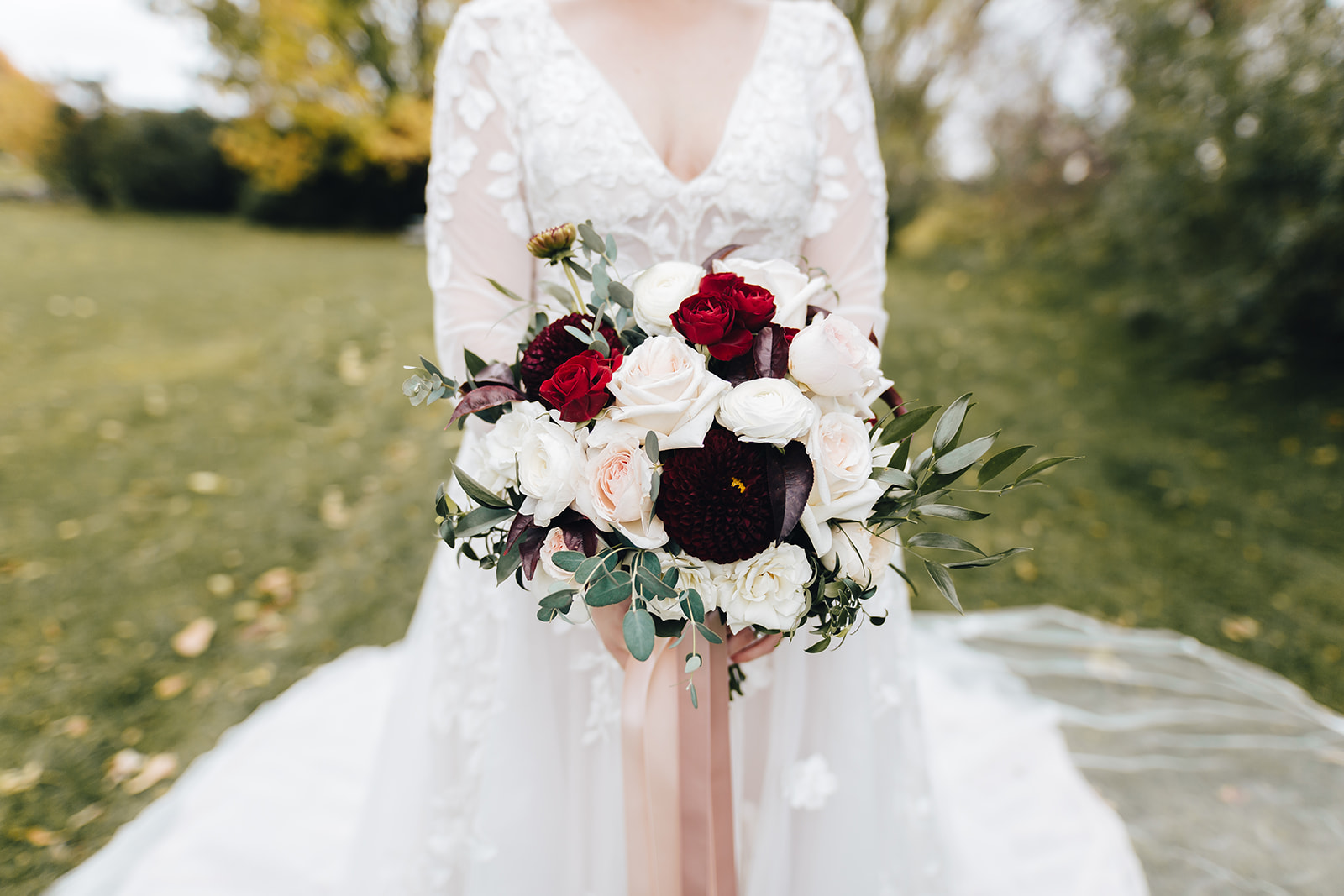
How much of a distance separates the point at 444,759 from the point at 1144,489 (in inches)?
193

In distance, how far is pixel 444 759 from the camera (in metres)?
1.93

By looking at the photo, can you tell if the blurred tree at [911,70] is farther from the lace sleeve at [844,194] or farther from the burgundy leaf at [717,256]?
the burgundy leaf at [717,256]

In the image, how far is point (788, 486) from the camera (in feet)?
3.51

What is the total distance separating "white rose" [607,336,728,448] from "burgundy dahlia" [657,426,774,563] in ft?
0.10

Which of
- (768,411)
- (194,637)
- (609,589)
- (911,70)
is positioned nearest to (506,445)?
(609,589)

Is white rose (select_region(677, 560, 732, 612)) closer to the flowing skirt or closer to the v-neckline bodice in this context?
the flowing skirt

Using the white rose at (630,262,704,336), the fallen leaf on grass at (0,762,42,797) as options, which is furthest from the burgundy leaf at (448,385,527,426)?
the fallen leaf on grass at (0,762,42,797)

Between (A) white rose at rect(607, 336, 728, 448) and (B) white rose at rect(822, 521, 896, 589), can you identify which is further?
(B) white rose at rect(822, 521, 896, 589)

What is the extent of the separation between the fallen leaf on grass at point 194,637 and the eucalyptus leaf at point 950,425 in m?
3.46

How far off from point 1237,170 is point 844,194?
4.88m

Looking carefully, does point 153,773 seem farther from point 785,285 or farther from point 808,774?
point 785,285

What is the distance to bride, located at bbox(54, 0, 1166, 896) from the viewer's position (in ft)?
5.62

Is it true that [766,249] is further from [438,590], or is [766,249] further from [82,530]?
[82,530]

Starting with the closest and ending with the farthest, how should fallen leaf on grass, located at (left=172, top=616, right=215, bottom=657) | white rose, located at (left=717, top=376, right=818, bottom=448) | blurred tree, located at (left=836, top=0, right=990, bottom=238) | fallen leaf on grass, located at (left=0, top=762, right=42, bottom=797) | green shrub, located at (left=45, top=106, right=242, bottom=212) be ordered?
white rose, located at (left=717, top=376, right=818, bottom=448)
fallen leaf on grass, located at (left=0, top=762, right=42, bottom=797)
fallen leaf on grass, located at (left=172, top=616, right=215, bottom=657)
blurred tree, located at (left=836, top=0, right=990, bottom=238)
green shrub, located at (left=45, top=106, right=242, bottom=212)
